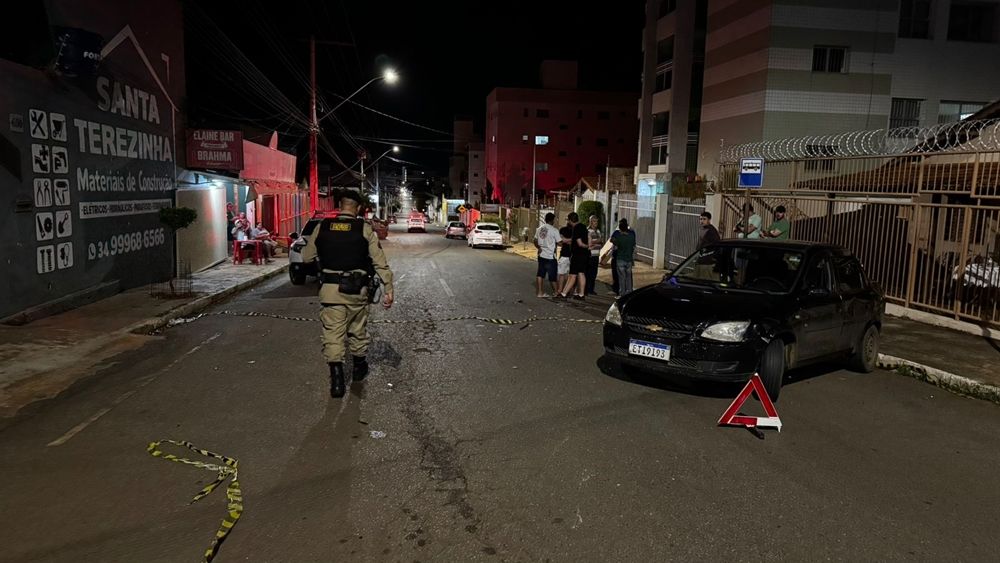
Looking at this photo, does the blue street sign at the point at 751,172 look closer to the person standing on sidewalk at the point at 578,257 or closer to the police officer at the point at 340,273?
the person standing on sidewalk at the point at 578,257

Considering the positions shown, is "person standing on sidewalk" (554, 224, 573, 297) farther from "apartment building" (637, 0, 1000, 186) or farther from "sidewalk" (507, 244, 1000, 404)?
"apartment building" (637, 0, 1000, 186)

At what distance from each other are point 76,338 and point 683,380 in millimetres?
7908

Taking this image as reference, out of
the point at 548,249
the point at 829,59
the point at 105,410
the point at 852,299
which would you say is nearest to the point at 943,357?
the point at 852,299

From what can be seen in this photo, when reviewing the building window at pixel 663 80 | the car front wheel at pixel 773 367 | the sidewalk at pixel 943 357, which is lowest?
the sidewalk at pixel 943 357

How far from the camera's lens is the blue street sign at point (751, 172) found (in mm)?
13102

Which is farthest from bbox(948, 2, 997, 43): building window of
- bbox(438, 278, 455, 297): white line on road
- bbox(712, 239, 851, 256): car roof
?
bbox(712, 239, 851, 256): car roof

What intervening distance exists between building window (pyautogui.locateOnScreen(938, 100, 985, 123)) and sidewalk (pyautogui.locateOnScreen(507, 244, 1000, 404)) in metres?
22.2

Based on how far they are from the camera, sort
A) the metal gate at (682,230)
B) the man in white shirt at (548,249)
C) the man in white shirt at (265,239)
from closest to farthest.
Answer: the man in white shirt at (548,249), the metal gate at (682,230), the man in white shirt at (265,239)

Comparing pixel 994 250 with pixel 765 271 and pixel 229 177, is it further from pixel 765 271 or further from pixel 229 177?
pixel 229 177

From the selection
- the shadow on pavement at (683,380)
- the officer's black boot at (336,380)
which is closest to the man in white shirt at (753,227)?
the shadow on pavement at (683,380)

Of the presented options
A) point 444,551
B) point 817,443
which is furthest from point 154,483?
point 817,443

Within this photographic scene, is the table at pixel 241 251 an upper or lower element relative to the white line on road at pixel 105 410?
upper

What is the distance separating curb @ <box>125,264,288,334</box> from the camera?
32.3 feet

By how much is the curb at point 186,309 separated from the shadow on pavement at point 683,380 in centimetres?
673
